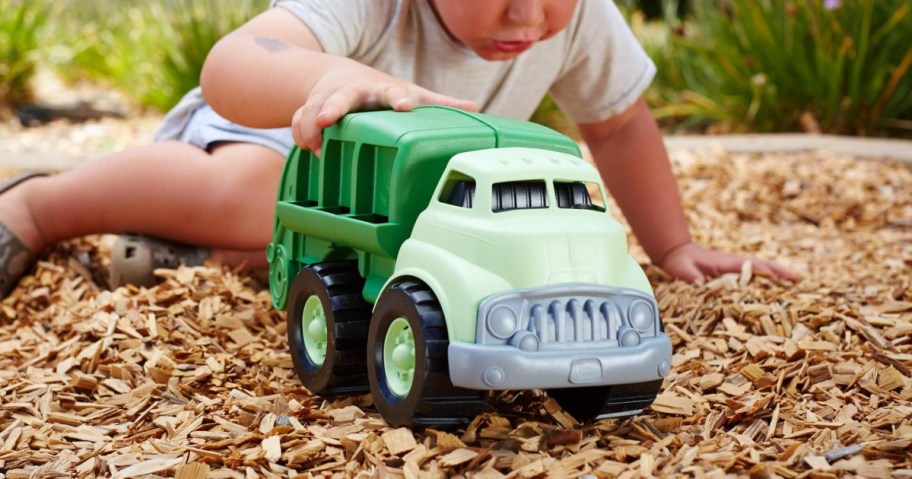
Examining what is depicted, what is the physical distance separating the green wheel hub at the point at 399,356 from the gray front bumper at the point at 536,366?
0.36ft

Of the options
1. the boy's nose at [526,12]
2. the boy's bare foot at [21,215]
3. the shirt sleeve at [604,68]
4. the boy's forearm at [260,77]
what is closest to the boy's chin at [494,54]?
Result: the boy's nose at [526,12]

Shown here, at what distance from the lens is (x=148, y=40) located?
6.73 meters

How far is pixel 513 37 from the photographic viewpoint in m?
2.03

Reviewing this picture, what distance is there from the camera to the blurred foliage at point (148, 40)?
5.84m

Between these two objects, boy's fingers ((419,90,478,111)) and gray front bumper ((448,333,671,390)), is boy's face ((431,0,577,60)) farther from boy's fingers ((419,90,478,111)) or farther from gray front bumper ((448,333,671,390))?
gray front bumper ((448,333,671,390))

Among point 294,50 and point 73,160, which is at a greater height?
point 294,50

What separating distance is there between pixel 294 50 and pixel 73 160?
8.02ft

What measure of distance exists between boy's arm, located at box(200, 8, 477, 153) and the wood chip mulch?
450 millimetres

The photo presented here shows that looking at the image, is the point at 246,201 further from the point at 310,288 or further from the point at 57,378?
the point at 310,288

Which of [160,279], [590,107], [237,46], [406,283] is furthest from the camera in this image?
[590,107]

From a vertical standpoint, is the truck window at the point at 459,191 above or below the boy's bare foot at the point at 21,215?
above

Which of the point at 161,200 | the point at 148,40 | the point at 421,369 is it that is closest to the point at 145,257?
the point at 161,200

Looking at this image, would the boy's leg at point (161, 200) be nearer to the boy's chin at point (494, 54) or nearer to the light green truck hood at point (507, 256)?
the boy's chin at point (494, 54)

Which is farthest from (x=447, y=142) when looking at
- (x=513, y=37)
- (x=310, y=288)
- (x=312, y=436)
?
(x=513, y=37)
